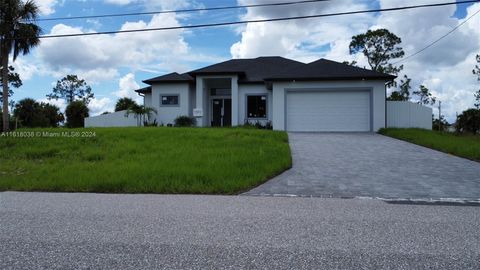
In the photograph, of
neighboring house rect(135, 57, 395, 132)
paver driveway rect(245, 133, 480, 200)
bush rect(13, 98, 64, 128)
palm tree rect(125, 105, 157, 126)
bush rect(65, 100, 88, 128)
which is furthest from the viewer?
bush rect(13, 98, 64, 128)

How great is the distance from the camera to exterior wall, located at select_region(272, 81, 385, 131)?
21734 millimetres

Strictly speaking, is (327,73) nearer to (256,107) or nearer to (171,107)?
(256,107)

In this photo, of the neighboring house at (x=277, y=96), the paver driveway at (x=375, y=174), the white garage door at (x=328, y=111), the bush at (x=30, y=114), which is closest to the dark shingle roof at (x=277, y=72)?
the neighboring house at (x=277, y=96)

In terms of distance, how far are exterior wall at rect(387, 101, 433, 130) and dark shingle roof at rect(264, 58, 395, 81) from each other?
191 cm

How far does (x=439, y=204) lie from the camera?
24.8 ft

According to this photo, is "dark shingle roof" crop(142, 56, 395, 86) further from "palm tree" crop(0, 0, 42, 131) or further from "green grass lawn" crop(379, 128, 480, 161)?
"palm tree" crop(0, 0, 42, 131)

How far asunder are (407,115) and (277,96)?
7.42 m

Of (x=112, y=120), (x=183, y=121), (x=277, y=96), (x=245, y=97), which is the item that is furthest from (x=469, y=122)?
(x=112, y=120)

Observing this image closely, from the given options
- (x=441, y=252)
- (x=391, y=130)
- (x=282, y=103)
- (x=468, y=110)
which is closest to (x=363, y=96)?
(x=391, y=130)

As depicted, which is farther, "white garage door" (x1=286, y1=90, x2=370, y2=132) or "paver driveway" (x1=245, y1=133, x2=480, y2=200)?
"white garage door" (x1=286, y1=90, x2=370, y2=132)

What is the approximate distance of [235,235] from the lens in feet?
16.7

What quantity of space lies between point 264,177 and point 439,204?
391cm

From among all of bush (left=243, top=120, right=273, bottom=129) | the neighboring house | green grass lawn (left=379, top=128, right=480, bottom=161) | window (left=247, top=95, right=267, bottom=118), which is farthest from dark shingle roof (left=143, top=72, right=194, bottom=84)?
green grass lawn (left=379, top=128, right=480, bottom=161)

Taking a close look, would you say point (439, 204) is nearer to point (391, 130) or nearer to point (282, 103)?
point (391, 130)
